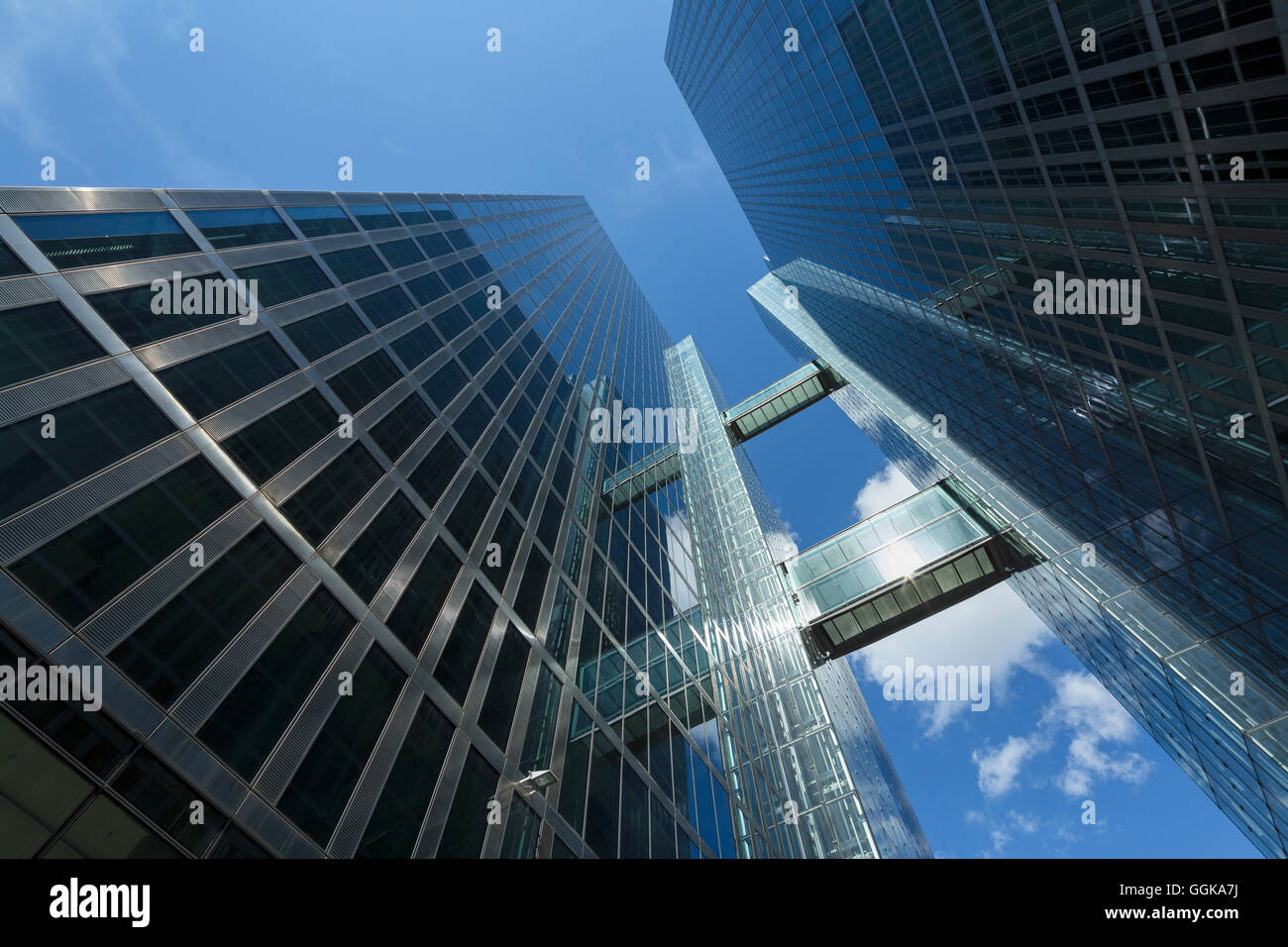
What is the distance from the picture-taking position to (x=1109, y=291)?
2250cm

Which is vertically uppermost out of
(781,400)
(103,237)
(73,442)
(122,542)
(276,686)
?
(103,237)

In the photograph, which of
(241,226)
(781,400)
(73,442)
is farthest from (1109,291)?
(781,400)

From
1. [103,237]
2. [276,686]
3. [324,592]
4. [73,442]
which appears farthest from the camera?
[103,237]

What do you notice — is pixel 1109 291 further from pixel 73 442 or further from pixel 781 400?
pixel 781 400

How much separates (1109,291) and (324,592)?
27389mm

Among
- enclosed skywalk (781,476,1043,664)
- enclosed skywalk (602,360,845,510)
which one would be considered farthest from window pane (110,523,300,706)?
enclosed skywalk (602,360,845,510)

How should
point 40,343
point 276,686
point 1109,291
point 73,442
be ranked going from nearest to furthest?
point 73,442 < point 276,686 < point 40,343 < point 1109,291

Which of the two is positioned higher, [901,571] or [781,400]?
[781,400]

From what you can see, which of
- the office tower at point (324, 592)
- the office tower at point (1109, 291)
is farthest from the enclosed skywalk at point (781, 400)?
the office tower at point (324, 592)

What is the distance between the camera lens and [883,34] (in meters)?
29.2

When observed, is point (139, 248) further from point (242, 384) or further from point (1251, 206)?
point (1251, 206)

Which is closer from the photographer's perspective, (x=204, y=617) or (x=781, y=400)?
(x=204, y=617)

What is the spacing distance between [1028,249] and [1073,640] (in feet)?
85.5
